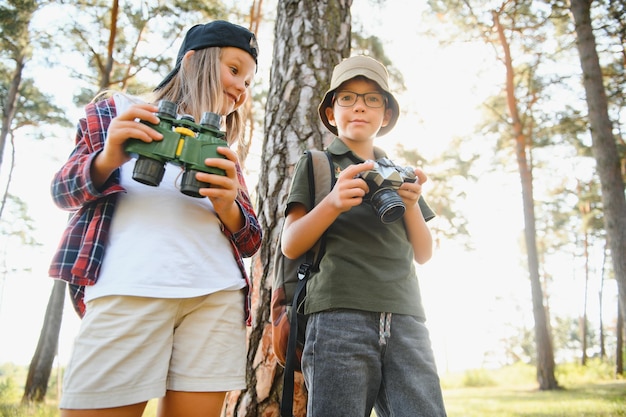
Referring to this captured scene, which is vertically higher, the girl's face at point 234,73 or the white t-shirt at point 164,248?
the girl's face at point 234,73

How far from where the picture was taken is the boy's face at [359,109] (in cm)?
201

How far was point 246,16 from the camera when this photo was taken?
9016 millimetres

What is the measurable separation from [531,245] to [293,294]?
36.0 feet

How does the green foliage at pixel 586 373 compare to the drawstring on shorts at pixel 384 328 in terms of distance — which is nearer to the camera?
the drawstring on shorts at pixel 384 328

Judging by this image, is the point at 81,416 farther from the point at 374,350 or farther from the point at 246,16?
the point at 246,16

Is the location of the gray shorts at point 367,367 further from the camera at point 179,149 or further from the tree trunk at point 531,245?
the tree trunk at point 531,245

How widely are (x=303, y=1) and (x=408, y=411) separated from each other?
110 inches

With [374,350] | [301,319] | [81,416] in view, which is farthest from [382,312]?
[81,416]

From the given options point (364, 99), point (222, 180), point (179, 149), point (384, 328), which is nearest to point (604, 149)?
point (364, 99)

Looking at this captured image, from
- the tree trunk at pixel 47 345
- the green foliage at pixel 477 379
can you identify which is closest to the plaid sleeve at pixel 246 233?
the tree trunk at pixel 47 345

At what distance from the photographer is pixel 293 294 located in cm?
186

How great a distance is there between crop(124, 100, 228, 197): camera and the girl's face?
0.44 metres

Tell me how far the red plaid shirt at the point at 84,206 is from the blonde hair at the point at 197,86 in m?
0.28

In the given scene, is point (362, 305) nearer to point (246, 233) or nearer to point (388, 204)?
point (388, 204)
